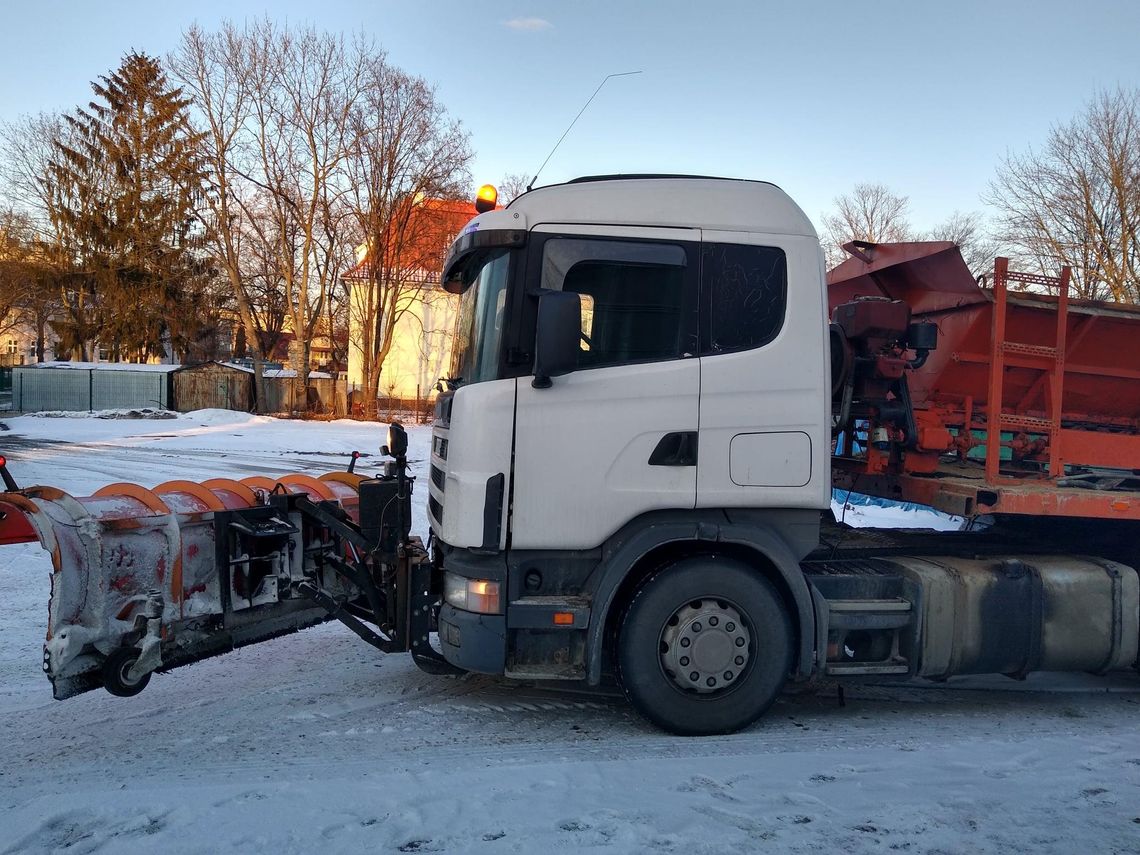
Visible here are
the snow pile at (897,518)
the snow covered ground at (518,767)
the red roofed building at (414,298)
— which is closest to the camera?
the snow covered ground at (518,767)

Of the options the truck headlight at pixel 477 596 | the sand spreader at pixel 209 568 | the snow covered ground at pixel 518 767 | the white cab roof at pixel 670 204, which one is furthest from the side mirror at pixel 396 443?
the snow covered ground at pixel 518 767

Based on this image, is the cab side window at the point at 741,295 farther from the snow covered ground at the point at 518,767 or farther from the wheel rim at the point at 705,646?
the snow covered ground at the point at 518,767

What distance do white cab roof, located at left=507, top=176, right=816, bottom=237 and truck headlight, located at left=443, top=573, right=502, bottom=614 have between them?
1979 mm

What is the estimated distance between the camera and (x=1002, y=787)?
4051 millimetres

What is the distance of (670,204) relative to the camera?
4566 millimetres

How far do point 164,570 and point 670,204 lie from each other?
3.41 metres

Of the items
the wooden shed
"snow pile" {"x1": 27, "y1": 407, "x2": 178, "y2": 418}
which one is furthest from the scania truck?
the wooden shed

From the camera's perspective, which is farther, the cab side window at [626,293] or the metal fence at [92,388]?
the metal fence at [92,388]

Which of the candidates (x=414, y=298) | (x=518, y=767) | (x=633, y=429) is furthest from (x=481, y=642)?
(x=414, y=298)

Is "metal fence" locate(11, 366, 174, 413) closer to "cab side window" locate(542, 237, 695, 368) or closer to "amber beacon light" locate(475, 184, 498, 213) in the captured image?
"amber beacon light" locate(475, 184, 498, 213)

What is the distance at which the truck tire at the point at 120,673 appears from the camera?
161 inches

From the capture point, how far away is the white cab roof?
4.49 m

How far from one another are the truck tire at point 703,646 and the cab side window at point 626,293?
1.23 meters

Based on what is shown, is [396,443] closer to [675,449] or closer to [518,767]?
[675,449]
